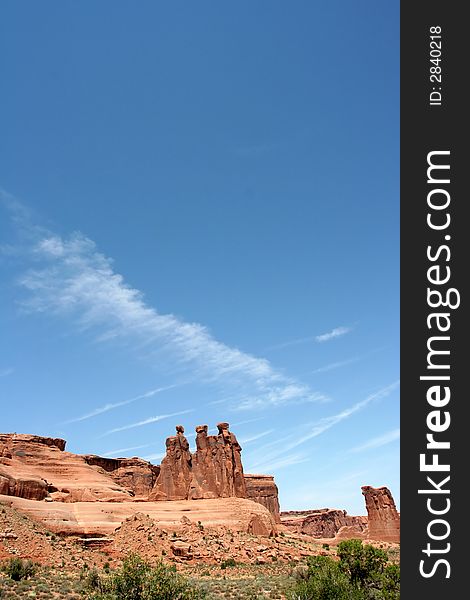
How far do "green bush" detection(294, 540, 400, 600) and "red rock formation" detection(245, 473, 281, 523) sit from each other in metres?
94.4

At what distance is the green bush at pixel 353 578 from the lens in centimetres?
2648

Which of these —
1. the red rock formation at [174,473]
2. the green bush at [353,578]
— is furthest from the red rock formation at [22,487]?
the green bush at [353,578]

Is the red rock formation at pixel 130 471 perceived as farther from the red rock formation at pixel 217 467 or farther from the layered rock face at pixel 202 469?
the red rock formation at pixel 217 467

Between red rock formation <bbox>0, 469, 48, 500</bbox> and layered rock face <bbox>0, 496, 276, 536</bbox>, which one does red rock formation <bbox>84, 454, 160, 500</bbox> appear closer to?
layered rock face <bbox>0, 496, 276, 536</bbox>

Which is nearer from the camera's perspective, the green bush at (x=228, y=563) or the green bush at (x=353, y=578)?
the green bush at (x=353, y=578)

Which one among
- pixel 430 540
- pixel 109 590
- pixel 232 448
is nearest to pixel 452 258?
pixel 430 540

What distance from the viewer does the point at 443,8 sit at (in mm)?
11250

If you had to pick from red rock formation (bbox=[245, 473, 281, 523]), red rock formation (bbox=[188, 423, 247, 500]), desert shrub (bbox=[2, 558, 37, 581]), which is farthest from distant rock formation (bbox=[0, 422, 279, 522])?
red rock formation (bbox=[245, 473, 281, 523])

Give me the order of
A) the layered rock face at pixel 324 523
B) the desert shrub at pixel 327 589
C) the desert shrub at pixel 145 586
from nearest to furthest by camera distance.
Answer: the desert shrub at pixel 145 586, the desert shrub at pixel 327 589, the layered rock face at pixel 324 523

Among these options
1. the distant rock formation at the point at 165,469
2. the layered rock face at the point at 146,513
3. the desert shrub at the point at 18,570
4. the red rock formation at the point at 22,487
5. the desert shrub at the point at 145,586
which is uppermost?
the distant rock formation at the point at 165,469

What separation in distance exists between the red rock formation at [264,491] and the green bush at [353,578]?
9442 cm

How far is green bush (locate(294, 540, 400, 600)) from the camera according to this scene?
26.5 m

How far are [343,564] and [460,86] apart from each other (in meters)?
31.4

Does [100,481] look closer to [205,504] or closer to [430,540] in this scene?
[205,504]
